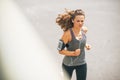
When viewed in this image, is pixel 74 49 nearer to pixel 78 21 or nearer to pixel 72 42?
pixel 72 42

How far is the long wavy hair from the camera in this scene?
2369mm

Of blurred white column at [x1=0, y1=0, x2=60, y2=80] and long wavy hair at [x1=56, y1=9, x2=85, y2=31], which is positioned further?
blurred white column at [x1=0, y1=0, x2=60, y2=80]

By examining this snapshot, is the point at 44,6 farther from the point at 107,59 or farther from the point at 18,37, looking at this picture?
the point at 107,59

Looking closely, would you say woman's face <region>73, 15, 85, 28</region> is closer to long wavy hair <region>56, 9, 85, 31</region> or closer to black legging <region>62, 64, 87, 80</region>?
long wavy hair <region>56, 9, 85, 31</region>

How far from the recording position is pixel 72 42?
2.36 m

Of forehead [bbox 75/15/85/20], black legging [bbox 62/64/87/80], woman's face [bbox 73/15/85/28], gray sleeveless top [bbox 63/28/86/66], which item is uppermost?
forehead [bbox 75/15/85/20]

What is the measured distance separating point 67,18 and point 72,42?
7.7 inches

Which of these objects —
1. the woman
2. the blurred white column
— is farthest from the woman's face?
the blurred white column

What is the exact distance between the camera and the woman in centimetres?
237

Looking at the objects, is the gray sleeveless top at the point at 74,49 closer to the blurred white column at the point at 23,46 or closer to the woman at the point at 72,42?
the woman at the point at 72,42

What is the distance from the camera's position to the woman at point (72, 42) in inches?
93.2

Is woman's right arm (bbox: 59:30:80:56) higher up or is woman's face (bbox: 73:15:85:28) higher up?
woman's face (bbox: 73:15:85:28)

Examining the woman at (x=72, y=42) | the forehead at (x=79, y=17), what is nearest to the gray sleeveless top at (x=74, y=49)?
the woman at (x=72, y=42)

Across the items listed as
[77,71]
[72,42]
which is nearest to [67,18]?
[72,42]
